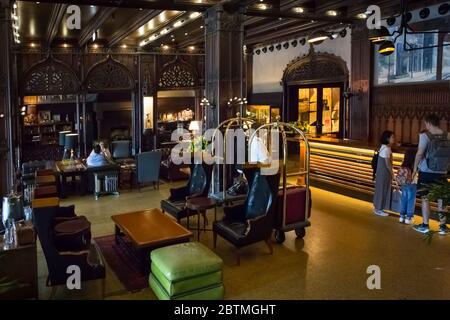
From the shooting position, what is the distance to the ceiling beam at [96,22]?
8.36 meters

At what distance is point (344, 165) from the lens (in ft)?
27.6

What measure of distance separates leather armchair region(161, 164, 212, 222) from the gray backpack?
3.18m

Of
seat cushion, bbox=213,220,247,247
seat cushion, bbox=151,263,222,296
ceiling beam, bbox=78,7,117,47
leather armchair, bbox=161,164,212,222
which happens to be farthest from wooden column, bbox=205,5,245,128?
seat cushion, bbox=151,263,222,296

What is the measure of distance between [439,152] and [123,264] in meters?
4.41

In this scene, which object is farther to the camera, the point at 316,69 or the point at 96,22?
the point at 316,69

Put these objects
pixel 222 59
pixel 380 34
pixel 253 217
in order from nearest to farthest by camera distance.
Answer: pixel 253 217 → pixel 380 34 → pixel 222 59

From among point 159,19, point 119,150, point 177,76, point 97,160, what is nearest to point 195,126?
point 177,76

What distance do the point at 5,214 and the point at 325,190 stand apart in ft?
19.9

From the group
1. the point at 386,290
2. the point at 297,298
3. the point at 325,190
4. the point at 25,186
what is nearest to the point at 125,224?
the point at 297,298

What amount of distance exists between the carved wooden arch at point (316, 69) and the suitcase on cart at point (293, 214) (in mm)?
5846

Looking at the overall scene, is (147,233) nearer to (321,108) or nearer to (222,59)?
(222,59)

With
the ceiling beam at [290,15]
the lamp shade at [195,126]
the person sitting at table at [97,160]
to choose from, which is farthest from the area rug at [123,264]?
the lamp shade at [195,126]

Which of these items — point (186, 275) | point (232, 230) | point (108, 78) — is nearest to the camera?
point (186, 275)

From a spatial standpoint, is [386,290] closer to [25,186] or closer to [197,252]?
[197,252]
